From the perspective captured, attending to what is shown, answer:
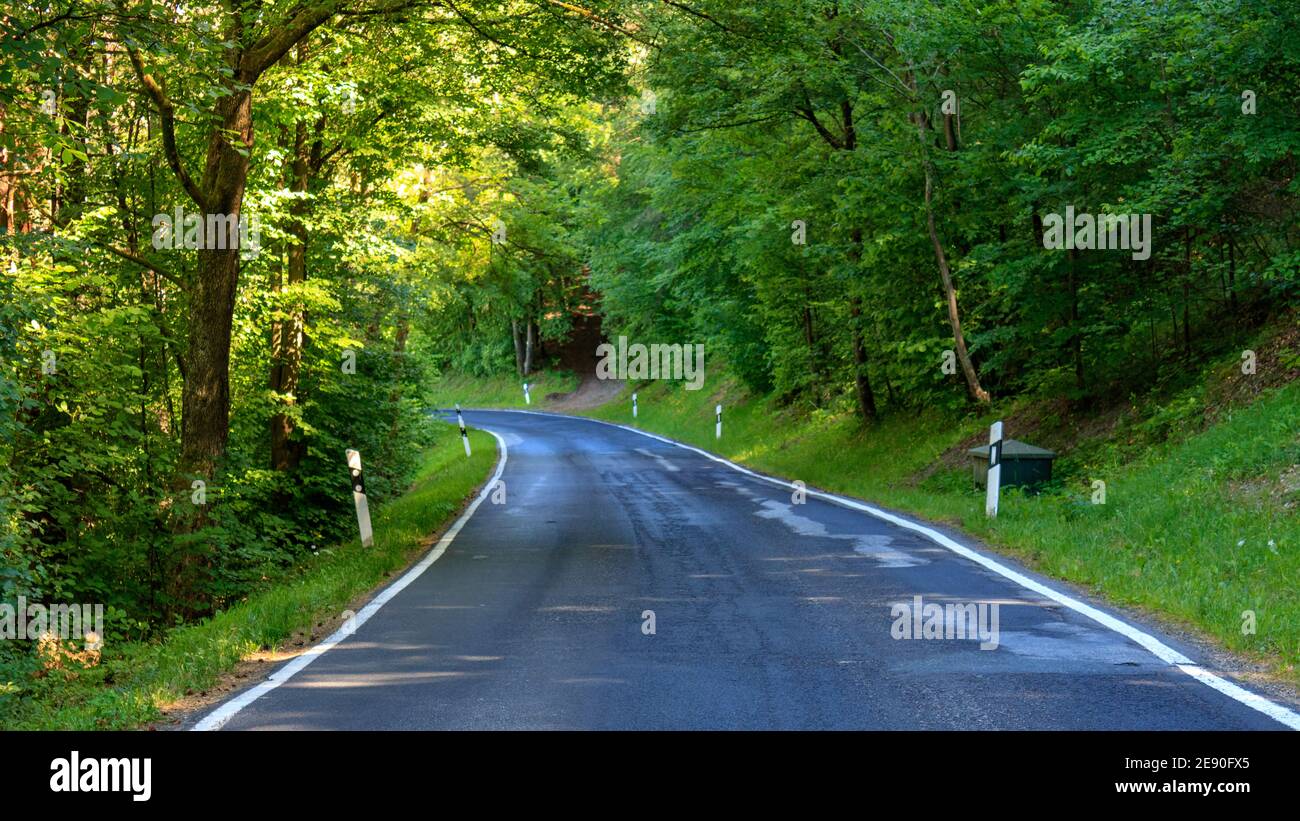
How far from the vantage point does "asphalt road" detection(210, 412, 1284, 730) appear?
5.53 meters

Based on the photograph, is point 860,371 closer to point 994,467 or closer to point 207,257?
point 994,467

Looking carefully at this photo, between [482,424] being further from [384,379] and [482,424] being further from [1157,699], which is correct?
[1157,699]

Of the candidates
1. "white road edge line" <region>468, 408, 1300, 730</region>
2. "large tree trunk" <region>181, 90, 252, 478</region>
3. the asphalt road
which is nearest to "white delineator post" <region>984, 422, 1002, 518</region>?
"white road edge line" <region>468, 408, 1300, 730</region>

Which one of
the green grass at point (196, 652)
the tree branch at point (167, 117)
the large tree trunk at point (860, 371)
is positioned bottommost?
the green grass at point (196, 652)

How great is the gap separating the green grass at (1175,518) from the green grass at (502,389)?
42363mm

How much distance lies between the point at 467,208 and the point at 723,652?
1754 cm

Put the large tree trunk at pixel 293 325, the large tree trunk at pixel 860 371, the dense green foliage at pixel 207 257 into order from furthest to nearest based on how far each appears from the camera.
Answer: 1. the large tree trunk at pixel 860 371
2. the large tree trunk at pixel 293 325
3. the dense green foliage at pixel 207 257

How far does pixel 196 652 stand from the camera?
7.66 meters

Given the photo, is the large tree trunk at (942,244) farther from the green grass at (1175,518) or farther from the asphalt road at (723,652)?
the asphalt road at (723,652)

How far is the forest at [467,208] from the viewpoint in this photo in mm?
11578

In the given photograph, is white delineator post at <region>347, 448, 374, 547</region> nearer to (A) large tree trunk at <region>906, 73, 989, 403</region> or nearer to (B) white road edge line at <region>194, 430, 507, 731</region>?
(B) white road edge line at <region>194, 430, 507, 731</region>

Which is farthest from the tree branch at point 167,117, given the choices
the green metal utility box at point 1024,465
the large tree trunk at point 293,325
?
the green metal utility box at point 1024,465
